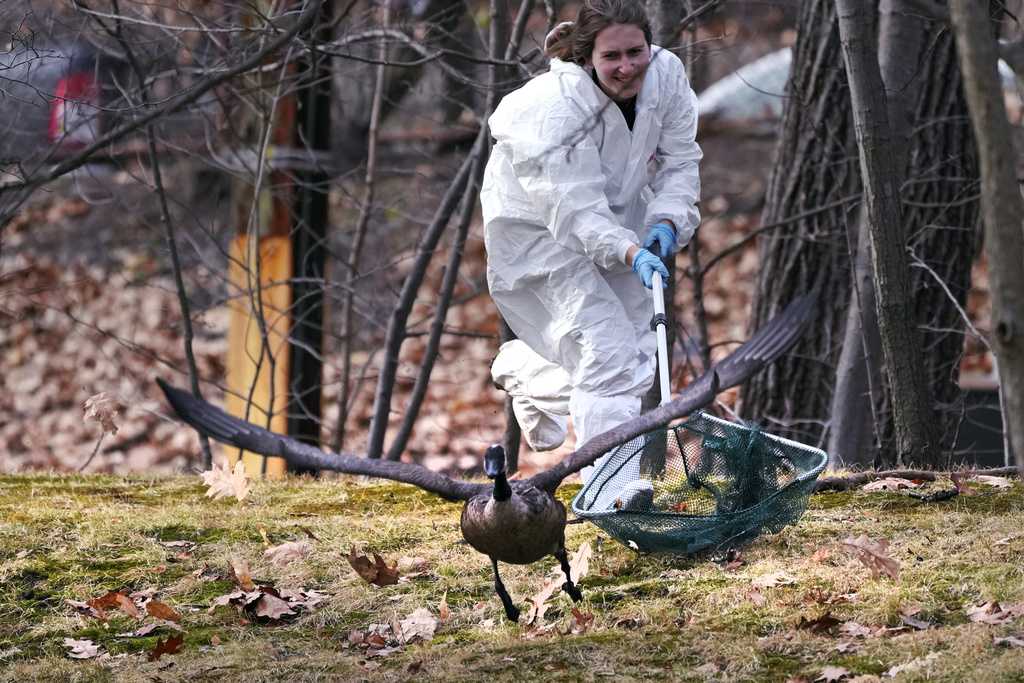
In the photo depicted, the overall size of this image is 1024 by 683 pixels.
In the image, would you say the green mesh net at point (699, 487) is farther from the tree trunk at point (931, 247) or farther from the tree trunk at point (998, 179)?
the tree trunk at point (931, 247)

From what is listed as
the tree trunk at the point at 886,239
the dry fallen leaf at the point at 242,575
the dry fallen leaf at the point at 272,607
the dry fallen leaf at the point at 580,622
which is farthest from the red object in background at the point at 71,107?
the tree trunk at the point at 886,239

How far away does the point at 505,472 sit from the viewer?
4.03 m

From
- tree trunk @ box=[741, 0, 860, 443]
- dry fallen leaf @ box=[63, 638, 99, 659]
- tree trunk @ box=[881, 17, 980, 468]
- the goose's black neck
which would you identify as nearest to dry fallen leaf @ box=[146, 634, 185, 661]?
dry fallen leaf @ box=[63, 638, 99, 659]

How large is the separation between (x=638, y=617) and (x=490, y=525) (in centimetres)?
51

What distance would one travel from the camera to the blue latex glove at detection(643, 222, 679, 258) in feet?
16.6

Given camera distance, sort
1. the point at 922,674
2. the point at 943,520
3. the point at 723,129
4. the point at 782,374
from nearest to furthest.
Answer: the point at 922,674, the point at 943,520, the point at 782,374, the point at 723,129

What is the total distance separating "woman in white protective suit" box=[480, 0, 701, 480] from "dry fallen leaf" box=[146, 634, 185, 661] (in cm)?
160

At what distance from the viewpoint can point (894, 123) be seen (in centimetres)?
647

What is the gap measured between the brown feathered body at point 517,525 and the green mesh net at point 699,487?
0.92 feet

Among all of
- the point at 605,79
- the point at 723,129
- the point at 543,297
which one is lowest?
the point at 543,297

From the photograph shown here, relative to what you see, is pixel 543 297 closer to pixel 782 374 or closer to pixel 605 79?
pixel 605 79

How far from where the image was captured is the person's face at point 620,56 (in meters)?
4.85

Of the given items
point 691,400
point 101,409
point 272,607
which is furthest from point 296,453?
point 101,409

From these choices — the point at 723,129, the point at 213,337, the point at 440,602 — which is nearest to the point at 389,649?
the point at 440,602
